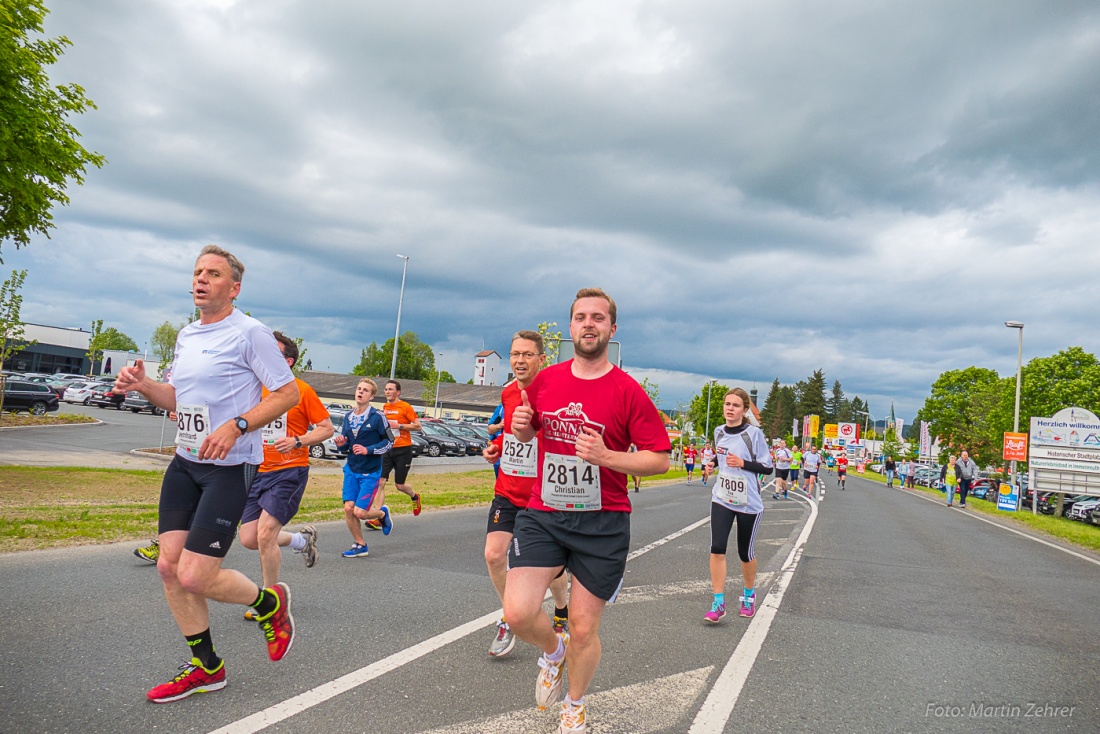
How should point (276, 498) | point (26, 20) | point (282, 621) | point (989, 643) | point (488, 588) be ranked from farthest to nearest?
point (26, 20) → point (488, 588) → point (989, 643) → point (276, 498) → point (282, 621)

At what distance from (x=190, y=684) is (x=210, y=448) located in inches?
48.6

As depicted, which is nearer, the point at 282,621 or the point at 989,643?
the point at 282,621

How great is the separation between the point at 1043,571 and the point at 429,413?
273 feet

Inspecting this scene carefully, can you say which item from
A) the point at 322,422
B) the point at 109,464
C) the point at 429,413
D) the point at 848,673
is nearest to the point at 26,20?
the point at 109,464

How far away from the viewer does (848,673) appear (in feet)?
15.3

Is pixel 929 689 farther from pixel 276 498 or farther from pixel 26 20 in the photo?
pixel 26 20

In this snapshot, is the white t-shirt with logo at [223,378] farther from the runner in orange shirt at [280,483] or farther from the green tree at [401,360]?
the green tree at [401,360]

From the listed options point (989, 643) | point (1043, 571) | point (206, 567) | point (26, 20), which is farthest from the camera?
point (26, 20)

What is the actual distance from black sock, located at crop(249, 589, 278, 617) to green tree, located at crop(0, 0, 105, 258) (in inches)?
501

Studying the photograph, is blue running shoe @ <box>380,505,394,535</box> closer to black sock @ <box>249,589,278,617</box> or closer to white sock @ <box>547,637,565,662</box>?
black sock @ <box>249,589,278,617</box>

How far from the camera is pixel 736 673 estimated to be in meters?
4.48

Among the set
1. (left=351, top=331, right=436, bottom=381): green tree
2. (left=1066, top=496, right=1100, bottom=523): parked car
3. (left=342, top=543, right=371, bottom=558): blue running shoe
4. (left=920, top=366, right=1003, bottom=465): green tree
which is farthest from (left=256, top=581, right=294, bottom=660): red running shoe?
(left=351, top=331, right=436, bottom=381): green tree

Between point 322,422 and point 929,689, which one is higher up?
point 322,422

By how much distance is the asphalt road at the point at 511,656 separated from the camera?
3.48 metres
